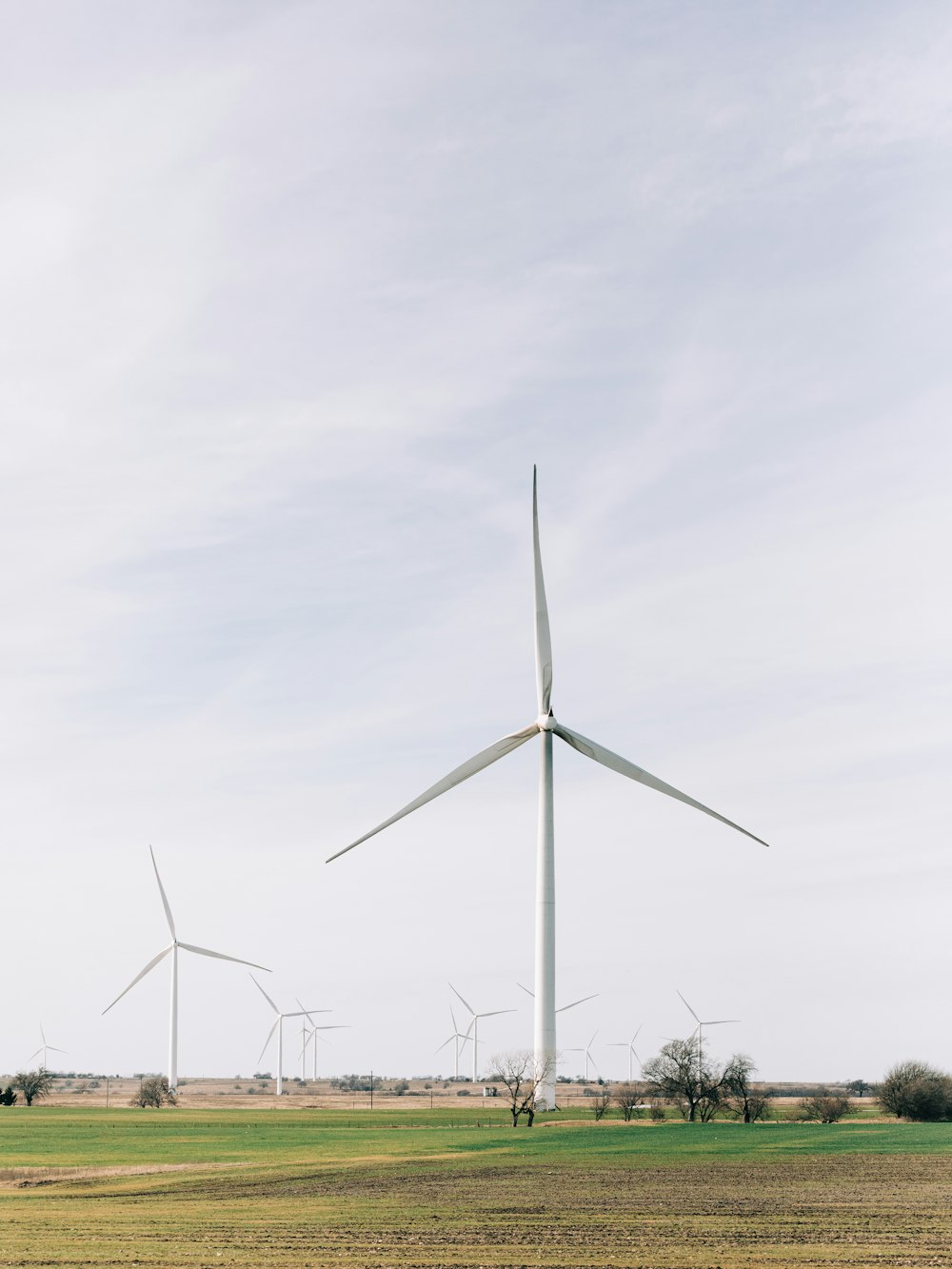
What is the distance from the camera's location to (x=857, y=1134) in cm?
7706

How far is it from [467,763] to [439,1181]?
35.0 m

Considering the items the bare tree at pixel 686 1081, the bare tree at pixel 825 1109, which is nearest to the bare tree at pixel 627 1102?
the bare tree at pixel 686 1081

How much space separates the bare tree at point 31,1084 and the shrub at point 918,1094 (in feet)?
307

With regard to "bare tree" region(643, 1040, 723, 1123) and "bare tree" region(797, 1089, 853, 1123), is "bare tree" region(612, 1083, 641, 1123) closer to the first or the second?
"bare tree" region(643, 1040, 723, 1123)

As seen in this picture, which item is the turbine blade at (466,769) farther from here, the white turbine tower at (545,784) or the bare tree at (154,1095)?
the bare tree at (154,1095)

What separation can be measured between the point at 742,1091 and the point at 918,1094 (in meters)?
14.9

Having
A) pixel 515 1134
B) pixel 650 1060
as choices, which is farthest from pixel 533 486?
pixel 650 1060

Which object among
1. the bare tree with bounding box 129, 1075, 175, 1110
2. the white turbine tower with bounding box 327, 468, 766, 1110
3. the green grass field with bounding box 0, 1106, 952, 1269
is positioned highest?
the white turbine tower with bounding box 327, 468, 766, 1110

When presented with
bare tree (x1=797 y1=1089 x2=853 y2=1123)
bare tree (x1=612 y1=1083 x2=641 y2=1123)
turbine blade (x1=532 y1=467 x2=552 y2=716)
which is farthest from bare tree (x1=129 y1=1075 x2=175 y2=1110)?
turbine blade (x1=532 y1=467 x2=552 y2=716)

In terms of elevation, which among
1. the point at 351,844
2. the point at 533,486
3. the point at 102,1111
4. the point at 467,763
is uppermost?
the point at 533,486

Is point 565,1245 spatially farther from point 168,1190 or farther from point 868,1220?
point 168,1190

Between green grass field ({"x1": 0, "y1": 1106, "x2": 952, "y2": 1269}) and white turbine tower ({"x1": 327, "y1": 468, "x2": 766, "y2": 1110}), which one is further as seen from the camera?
white turbine tower ({"x1": 327, "y1": 468, "x2": 766, "y2": 1110})

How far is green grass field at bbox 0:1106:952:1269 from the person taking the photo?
28344 mm

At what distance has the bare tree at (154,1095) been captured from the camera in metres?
133
